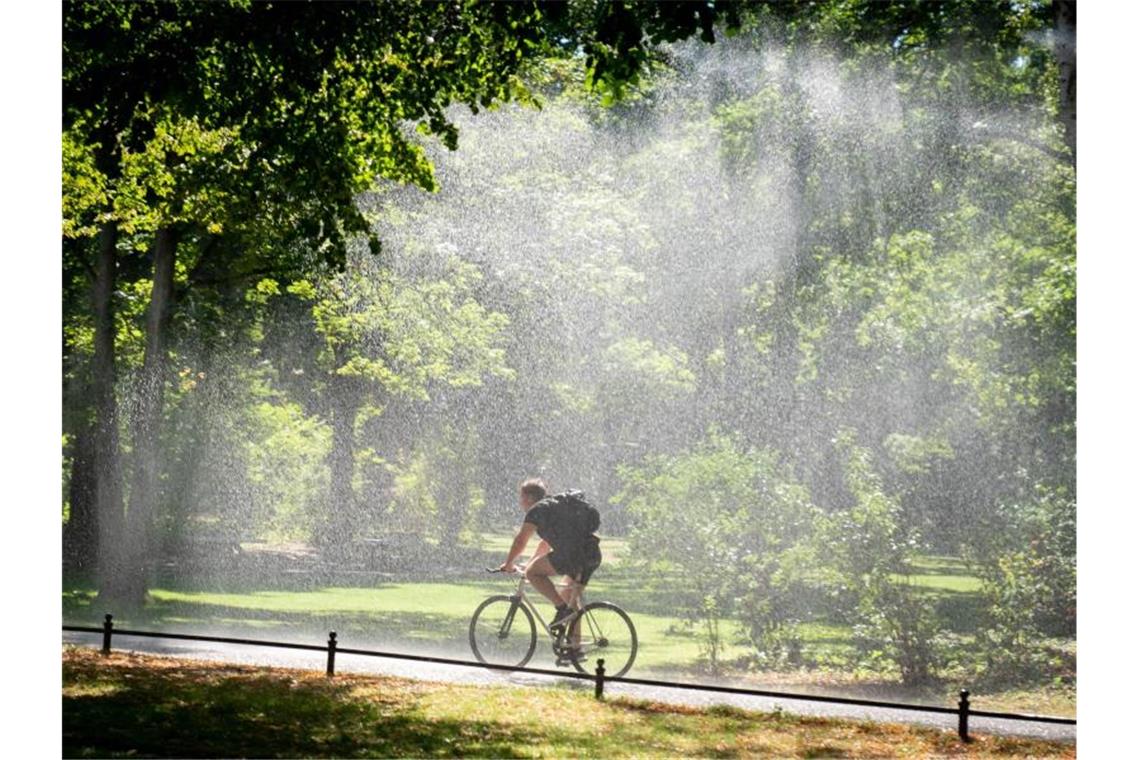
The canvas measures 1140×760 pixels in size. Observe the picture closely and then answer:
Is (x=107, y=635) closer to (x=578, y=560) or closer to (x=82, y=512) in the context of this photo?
(x=578, y=560)

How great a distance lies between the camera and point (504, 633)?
7312 mm

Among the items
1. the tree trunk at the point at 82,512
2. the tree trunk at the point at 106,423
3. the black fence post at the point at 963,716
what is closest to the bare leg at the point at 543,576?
the black fence post at the point at 963,716

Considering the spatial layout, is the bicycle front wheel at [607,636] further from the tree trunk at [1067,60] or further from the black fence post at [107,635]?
the tree trunk at [1067,60]

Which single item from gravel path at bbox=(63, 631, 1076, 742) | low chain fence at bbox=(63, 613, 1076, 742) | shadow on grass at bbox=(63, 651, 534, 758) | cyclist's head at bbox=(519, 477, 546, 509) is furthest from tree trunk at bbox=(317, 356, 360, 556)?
shadow on grass at bbox=(63, 651, 534, 758)

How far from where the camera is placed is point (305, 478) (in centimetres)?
1202

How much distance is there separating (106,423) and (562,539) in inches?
190

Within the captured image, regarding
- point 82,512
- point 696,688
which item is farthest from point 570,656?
point 82,512

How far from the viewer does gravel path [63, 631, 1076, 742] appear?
634 cm

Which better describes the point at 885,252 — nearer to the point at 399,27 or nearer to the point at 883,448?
the point at 883,448

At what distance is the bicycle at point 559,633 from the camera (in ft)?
23.8

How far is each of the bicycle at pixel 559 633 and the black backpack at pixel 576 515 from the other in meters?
0.32

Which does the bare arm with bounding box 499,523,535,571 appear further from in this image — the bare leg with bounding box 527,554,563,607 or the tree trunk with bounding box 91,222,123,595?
the tree trunk with bounding box 91,222,123,595

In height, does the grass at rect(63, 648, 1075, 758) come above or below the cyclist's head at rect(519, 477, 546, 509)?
below

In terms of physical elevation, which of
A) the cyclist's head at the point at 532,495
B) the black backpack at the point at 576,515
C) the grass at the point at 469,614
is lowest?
the grass at the point at 469,614
